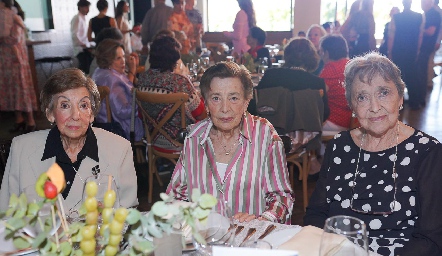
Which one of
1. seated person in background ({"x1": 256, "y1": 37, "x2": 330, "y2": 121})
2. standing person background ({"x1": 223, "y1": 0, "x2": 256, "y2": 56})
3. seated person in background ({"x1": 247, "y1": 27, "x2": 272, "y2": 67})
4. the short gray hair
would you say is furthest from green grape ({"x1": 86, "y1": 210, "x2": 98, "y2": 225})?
standing person background ({"x1": 223, "y1": 0, "x2": 256, "y2": 56})

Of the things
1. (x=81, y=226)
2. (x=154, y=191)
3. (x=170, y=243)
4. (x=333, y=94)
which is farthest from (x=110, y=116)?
(x=81, y=226)

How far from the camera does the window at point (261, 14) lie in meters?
12.6

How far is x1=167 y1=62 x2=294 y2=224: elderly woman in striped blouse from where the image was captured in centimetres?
214

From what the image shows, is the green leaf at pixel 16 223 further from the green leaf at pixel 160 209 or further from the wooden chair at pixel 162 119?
the wooden chair at pixel 162 119

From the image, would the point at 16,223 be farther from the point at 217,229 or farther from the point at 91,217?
the point at 217,229

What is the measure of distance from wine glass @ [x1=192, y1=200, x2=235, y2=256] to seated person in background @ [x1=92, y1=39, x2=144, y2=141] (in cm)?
304

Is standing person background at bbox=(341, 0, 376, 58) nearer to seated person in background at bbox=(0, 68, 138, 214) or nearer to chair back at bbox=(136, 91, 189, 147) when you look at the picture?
chair back at bbox=(136, 91, 189, 147)

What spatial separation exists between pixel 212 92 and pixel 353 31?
250 inches

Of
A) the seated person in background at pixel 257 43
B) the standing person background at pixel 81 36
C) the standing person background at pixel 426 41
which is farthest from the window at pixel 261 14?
the seated person in background at pixel 257 43

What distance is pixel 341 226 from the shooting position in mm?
1159

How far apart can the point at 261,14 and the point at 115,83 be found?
9.03 m

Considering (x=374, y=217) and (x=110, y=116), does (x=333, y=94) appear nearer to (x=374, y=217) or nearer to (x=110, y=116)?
(x=110, y=116)

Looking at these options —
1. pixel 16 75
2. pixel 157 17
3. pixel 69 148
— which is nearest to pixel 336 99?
pixel 69 148

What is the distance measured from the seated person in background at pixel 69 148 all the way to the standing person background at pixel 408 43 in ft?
20.3
